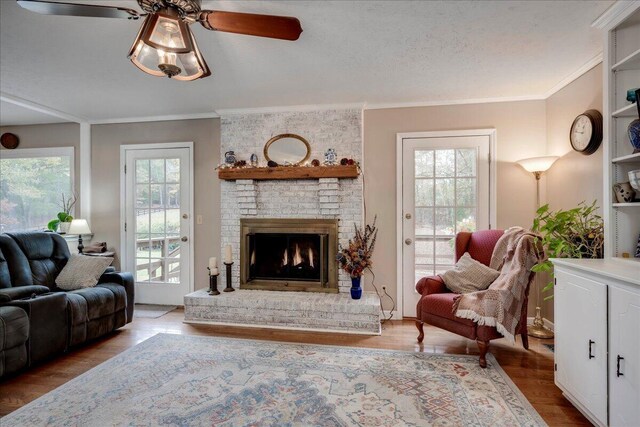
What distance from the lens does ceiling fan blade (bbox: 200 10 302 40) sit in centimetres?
157

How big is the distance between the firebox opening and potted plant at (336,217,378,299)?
29 cm

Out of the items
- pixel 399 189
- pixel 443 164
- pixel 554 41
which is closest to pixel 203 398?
pixel 399 189

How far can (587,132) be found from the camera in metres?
2.60

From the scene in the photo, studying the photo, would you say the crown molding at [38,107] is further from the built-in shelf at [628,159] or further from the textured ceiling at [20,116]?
the built-in shelf at [628,159]

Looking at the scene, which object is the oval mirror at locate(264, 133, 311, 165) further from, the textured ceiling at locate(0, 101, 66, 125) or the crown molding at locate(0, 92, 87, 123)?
the textured ceiling at locate(0, 101, 66, 125)

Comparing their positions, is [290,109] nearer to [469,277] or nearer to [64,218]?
[469,277]

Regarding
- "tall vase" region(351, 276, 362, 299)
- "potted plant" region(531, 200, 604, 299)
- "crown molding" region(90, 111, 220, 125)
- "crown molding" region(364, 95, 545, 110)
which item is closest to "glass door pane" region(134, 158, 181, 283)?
"crown molding" region(90, 111, 220, 125)

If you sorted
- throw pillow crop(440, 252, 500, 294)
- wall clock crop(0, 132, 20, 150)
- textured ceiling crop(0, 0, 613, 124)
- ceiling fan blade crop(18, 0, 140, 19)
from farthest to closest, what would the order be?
wall clock crop(0, 132, 20, 150) → throw pillow crop(440, 252, 500, 294) → textured ceiling crop(0, 0, 613, 124) → ceiling fan blade crop(18, 0, 140, 19)

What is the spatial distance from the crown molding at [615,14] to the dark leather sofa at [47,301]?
4.35 metres

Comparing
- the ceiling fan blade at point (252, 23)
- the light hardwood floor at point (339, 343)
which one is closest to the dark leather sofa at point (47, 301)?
the light hardwood floor at point (339, 343)

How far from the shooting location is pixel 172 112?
12.9ft

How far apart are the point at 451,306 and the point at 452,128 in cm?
196

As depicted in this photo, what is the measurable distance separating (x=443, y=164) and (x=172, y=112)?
3.27m

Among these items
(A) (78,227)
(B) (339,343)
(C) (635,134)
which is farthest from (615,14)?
(A) (78,227)
